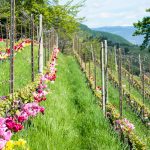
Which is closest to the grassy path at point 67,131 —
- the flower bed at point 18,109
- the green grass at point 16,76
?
the flower bed at point 18,109

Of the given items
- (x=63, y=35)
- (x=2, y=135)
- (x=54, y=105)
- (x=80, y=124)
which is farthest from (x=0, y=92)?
(x=63, y=35)

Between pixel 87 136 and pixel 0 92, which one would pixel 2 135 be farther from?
pixel 0 92

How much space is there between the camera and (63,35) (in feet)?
145

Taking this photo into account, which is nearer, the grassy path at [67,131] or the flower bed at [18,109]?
the flower bed at [18,109]

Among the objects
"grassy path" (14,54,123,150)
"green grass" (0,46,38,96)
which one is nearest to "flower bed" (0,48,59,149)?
"grassy path" (14,54,123,150)

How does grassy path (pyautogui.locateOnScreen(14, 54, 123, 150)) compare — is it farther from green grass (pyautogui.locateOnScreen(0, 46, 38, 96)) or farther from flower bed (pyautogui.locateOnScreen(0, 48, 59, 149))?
green grass (pyautogui.locateOnScreen(0, 46, 38, 96))

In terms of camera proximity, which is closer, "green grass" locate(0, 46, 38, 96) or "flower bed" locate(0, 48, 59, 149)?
"flower bed" locate(0, 48, 59, 149)

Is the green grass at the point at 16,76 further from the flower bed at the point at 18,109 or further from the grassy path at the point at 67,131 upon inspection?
the flower bed at the point at 18,109

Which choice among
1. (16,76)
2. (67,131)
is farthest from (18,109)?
(16,76)

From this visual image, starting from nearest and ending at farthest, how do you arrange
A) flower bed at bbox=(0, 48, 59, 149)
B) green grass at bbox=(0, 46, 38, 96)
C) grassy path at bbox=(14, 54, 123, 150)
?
1. flower bed at bbox=(0, 48, 59, 149)
2. grassy path at bbox=(14, 54, 123, 150)
3. green grass at bbox=(0, 46, 38, 96)

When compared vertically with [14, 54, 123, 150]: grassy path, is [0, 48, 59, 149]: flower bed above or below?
above

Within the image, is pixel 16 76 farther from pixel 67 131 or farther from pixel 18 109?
pixel 18 109

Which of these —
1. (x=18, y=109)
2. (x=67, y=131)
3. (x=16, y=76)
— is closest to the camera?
(x=18, y=109)

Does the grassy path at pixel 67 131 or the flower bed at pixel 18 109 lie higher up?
the flower bed at pixel 18 109
